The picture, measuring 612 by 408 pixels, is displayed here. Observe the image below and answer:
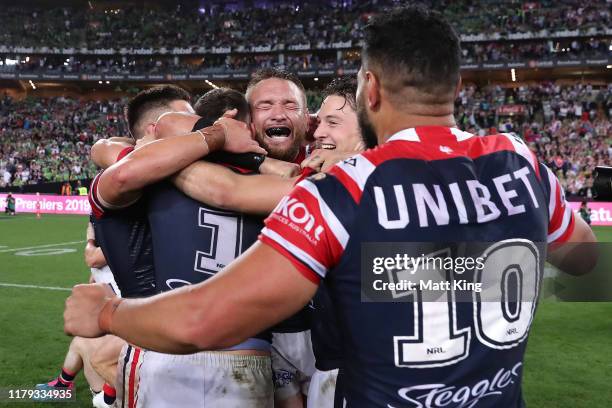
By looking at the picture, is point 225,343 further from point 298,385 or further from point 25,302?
point 25,302

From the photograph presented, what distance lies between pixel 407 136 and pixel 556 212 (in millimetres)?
599

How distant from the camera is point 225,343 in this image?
1663 mm

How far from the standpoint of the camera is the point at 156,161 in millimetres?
2414

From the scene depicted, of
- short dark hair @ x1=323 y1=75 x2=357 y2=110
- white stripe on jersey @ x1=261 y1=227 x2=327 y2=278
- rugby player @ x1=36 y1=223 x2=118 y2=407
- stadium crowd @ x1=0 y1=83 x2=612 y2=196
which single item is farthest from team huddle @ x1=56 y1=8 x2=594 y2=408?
stadium crowd @ x1=0 y1=83 x2=612 y2=196

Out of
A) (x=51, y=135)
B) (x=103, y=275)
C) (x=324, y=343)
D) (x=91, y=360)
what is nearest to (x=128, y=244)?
(x=324, y=343)

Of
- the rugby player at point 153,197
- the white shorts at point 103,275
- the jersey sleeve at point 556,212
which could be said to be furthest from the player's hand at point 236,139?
the white shorts at point 103,275

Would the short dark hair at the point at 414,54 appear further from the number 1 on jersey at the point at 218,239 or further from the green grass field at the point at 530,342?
the green grass field at the point at 530,342

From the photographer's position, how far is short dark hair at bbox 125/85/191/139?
3.64m

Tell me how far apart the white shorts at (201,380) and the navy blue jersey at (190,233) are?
0.31 m

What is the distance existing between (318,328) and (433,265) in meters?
1.02

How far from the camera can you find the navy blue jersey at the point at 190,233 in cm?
261


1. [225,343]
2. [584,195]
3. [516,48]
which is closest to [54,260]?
[225,343]

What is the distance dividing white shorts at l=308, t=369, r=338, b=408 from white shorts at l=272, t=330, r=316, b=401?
321 millimetres

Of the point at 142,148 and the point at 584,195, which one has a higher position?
the point at 142,148
